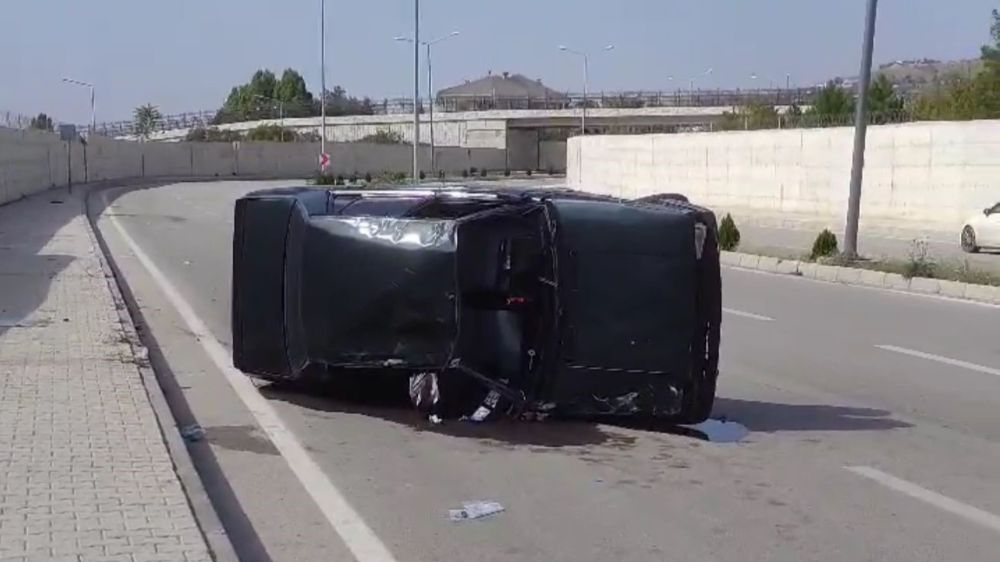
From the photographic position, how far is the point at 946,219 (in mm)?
35156

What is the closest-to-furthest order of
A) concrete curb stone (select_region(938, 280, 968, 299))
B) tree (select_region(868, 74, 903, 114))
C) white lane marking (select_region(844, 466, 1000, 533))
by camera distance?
white lane marking (select_region(844, 466, 1000, 533)) → concrete curb stone (select_region(938, 280, 968, 299)) → tree (select_region(868, 74, 903, 114))

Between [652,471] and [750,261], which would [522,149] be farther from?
[652,471]

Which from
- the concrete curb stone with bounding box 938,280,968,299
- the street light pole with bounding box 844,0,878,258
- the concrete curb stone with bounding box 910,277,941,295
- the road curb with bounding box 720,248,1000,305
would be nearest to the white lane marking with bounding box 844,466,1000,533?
the road curb with bounding box 720,248,1000,305

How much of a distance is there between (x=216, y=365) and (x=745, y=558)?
6983 millimetres

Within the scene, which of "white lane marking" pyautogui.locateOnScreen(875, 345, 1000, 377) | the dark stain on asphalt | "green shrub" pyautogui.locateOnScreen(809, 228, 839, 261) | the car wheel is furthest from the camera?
the car wheel

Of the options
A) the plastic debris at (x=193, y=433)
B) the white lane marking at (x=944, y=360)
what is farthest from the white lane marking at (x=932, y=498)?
the white lane marking at (x=944, y=360)

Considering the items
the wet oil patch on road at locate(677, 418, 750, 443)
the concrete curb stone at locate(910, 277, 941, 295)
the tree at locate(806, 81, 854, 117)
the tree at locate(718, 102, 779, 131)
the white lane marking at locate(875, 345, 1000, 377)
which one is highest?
the tree at locate(806, 81, 854, 117)

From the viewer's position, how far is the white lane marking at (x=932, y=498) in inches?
277

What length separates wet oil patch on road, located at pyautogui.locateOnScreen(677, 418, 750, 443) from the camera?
9.28m

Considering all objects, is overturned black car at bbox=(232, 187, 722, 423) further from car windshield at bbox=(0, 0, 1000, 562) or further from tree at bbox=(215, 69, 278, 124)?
tree at bbox=(215, 69, 278, 124)

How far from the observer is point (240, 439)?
29.8ft

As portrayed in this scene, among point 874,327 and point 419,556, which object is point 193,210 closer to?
point 874,327

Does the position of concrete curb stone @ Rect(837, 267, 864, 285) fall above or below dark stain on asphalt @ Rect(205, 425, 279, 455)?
below

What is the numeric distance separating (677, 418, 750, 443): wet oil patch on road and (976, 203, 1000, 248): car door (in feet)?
70.7
